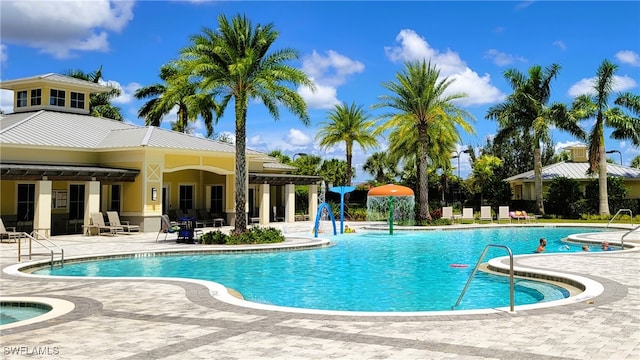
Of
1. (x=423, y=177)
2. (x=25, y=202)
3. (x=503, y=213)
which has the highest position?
(x=423, y=177)

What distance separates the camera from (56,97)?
33281mm

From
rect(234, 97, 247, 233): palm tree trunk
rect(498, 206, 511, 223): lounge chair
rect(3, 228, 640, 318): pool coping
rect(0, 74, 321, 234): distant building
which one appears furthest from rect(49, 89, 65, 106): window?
rect(498, 206, 511, 223): lounge chair

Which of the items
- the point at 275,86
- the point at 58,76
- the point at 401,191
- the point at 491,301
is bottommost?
the point at 491,301

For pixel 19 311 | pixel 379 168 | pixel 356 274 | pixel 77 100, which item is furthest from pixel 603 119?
pixel 19 311

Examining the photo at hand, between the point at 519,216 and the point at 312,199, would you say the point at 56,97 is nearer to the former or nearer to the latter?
the point at 312,199

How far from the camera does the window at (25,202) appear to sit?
26.9m

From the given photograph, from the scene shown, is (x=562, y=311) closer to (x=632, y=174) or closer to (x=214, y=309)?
(x=214, y=309)

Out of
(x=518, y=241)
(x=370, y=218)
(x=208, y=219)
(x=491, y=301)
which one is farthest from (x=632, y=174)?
(x=491, y=301)

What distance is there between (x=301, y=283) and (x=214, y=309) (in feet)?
15.9

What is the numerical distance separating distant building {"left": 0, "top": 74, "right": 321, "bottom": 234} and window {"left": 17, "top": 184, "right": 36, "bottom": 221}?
1.9 inches

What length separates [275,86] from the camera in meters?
22.5

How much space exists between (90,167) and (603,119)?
32.4 m

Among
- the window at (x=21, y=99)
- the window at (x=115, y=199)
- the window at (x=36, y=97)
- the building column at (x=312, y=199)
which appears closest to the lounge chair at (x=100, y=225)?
the window at (x=115, y=199)

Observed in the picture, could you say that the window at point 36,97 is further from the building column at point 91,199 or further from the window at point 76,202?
the building column at point 91,199
